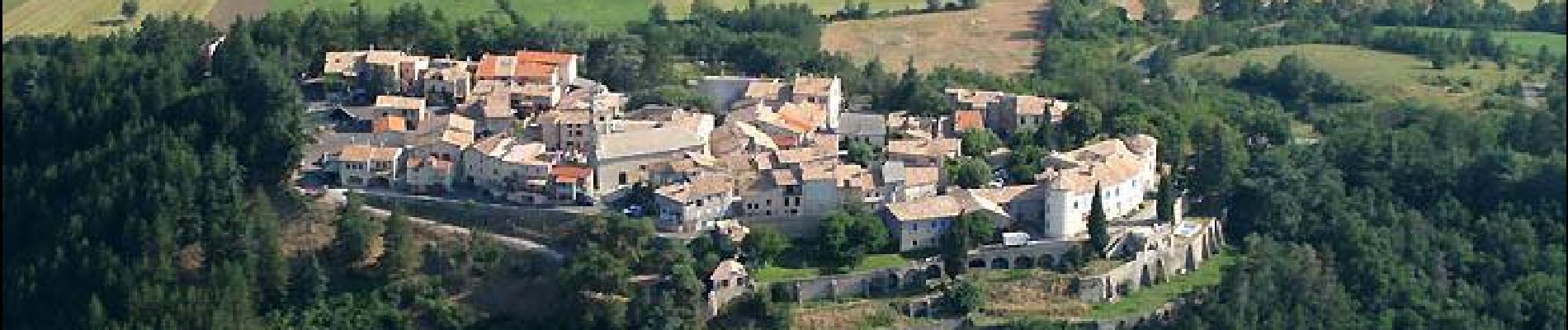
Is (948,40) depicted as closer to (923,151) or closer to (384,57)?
(384,57)

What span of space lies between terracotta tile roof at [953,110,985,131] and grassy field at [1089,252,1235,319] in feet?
16.8

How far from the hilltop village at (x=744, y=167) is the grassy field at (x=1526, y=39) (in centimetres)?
1906

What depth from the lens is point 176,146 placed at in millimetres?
43469

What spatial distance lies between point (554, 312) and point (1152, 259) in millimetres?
10097

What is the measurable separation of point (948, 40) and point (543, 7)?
10.1 metres

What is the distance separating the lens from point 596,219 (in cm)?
4128

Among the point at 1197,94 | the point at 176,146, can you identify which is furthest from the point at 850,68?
the point at 176,146

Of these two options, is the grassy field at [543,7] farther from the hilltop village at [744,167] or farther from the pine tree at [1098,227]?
the pine tree at [1098,227]

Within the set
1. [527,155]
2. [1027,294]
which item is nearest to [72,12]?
[527,155]

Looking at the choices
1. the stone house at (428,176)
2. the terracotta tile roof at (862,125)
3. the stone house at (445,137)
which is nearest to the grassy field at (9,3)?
the stone house at (445,137)

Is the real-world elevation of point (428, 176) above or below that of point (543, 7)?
below

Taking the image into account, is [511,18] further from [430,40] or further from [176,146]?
[176,146]

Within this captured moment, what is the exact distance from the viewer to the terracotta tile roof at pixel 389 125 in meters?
45.0

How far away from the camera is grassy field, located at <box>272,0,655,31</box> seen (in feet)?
197
